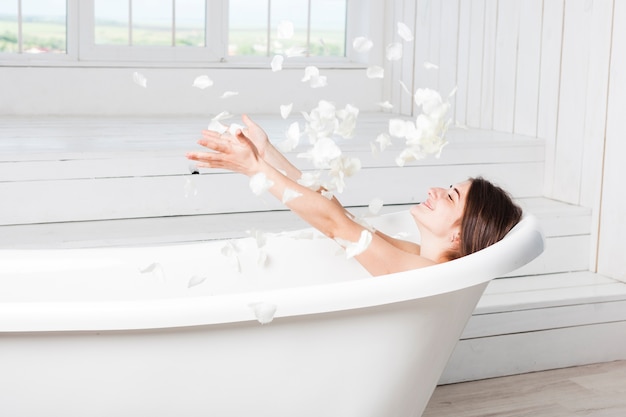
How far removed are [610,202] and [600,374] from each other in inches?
22.8

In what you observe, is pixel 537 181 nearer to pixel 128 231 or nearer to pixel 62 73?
pixel 128 231

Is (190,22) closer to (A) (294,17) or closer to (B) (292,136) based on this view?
(A) (294,17)

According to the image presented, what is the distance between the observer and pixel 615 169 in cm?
282

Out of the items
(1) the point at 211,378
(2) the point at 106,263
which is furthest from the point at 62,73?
(1) the point at 211,378

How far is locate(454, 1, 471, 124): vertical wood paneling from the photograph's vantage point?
3672mm

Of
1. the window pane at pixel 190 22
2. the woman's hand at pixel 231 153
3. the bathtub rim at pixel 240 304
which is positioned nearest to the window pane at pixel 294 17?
the window pane at pixel 190 22

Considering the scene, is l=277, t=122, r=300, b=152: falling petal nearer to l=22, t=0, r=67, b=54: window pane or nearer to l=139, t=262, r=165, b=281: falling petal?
l=139, t=262, r=165, b=281: falling petal

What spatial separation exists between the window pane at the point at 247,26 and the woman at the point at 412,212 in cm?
248

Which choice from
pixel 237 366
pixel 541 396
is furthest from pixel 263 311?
pixel 541 396

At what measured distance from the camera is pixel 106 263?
5.93 ft

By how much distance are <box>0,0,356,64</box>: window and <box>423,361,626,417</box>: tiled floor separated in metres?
1.82

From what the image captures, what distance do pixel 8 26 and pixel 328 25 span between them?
1473 mm

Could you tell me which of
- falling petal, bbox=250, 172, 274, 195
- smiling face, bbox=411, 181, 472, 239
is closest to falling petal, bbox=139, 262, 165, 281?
falling petal, bbox=250, 172, 274, 195

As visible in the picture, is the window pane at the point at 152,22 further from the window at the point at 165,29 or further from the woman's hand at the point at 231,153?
the woman's hand at the point at 231,153
